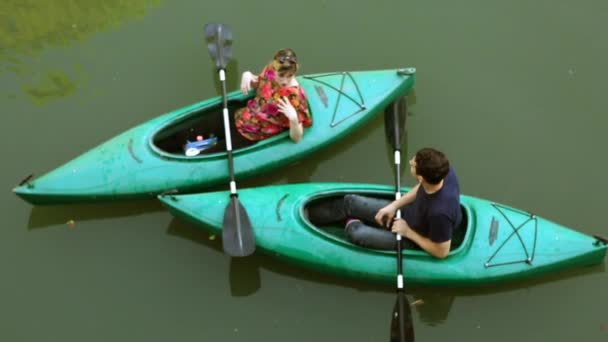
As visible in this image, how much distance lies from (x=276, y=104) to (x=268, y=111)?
0.30ft

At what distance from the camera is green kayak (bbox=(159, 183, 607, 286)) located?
3.53 m

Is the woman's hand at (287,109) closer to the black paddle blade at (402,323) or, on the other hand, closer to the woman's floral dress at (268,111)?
the woman's floral dress at (268,111)

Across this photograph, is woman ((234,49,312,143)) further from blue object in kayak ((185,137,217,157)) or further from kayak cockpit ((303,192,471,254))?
kayak cockpit ((303,192,471,254))

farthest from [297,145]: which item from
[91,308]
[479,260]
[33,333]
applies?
[33,333]

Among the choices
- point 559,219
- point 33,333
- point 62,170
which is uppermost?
point 62,170

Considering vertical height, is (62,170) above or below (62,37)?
below

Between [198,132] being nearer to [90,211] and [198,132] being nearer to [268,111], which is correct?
[268,111]

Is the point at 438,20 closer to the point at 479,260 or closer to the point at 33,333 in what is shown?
the point at 479,260

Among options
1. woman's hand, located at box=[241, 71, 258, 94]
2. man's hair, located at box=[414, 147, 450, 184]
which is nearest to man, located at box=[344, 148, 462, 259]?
man's hair, located at box=[414, 147, 450, 184]

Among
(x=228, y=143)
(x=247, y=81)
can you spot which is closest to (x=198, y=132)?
(x=228, y=143)

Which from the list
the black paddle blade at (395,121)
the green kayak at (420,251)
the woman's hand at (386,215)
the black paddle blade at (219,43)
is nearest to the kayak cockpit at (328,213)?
the green kayak at (420,251)

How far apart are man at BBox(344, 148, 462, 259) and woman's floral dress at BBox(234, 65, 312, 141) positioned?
678mm

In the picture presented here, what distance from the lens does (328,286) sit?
152 inches

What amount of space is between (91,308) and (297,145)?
1.71 metres
